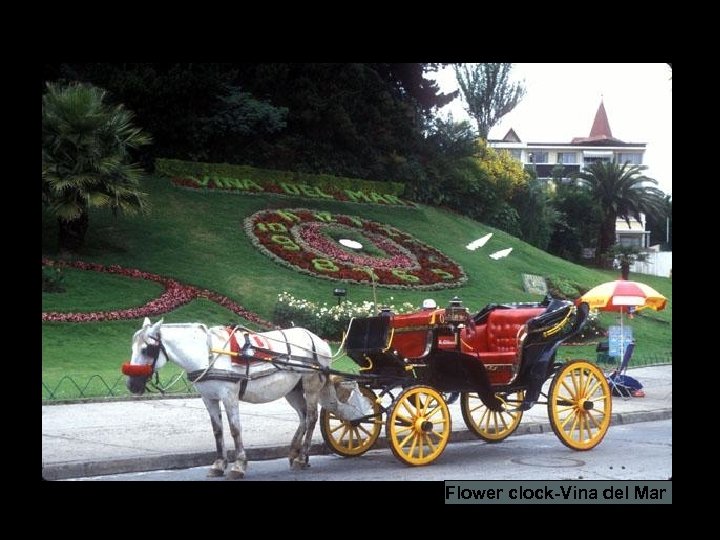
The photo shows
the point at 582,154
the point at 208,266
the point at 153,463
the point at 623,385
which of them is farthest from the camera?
the point at 623,385

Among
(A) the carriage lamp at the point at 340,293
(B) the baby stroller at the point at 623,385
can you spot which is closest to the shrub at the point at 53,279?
(A) the carriage lamp at the point at 340,293

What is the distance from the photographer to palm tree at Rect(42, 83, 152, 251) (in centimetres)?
872

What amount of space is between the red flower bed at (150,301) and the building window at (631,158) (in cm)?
443

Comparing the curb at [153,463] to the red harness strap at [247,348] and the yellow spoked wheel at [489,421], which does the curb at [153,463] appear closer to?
the yellow spoked wheel at [489,421]

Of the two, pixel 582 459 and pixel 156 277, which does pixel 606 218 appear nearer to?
pixel 582 459

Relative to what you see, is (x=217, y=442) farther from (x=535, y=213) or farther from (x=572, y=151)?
(x=572, y=151)

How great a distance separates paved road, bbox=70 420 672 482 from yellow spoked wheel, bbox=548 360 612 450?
151 mm

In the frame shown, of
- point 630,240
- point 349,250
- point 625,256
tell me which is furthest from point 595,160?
point 349,250

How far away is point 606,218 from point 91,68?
6.41m

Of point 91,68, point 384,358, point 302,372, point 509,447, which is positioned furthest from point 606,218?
point 91,68

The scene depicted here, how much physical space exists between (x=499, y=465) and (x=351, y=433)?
140cm

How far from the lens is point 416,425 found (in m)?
8.77
